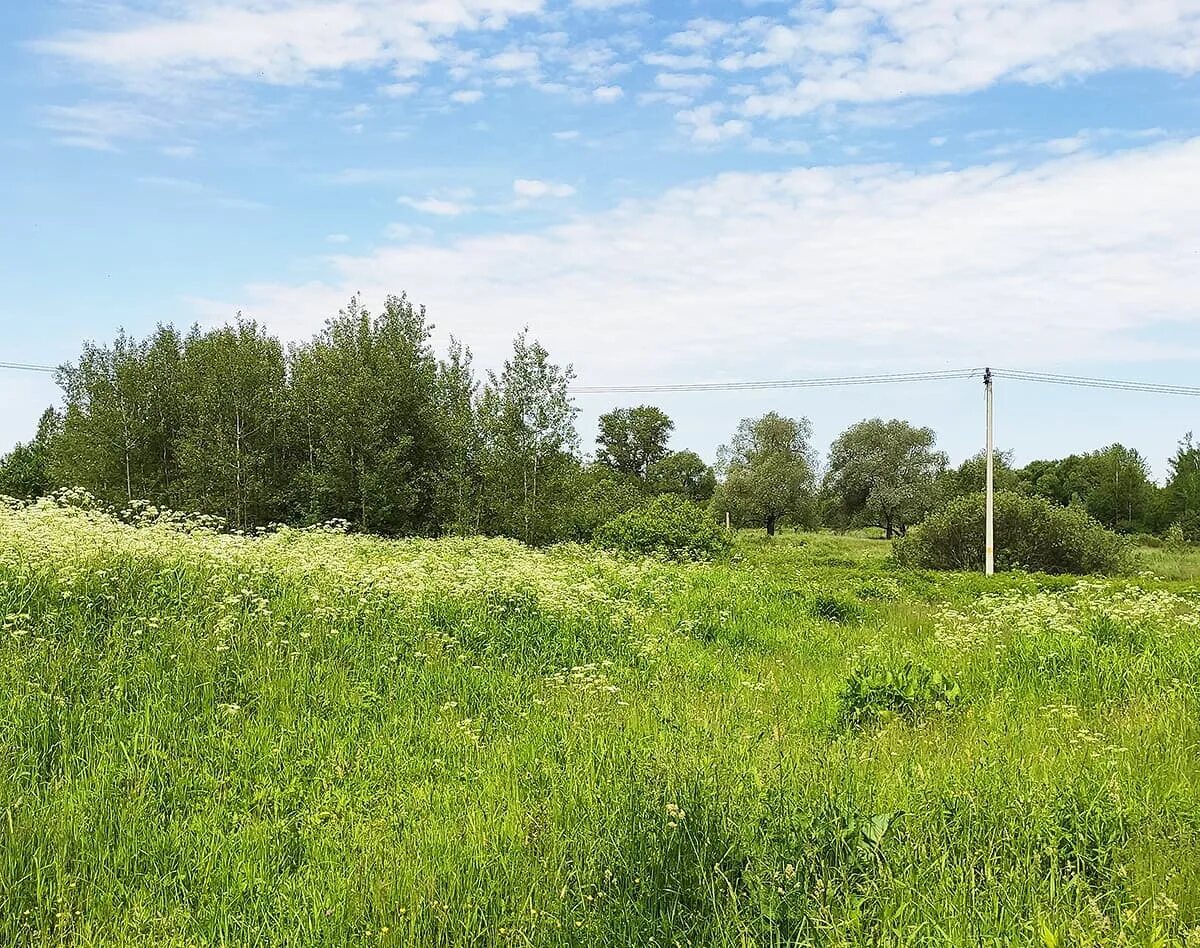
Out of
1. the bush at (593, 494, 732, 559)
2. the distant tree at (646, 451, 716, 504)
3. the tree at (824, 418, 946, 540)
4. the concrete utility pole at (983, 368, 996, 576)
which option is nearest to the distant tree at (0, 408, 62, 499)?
the bush at (593, 494, 732, 559)

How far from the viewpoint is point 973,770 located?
538 cm

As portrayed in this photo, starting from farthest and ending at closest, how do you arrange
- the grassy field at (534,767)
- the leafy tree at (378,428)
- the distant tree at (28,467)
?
the distant tree at (28,467), the leafy tree at (378,428), the grassy field at (534,767)

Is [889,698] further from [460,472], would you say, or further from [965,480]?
[965,480]

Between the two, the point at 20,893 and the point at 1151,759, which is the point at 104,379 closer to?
the point at 20,893

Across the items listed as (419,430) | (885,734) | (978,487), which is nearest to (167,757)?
(885,734)

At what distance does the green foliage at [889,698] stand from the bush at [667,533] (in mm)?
20088

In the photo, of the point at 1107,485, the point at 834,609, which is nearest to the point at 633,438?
the point at 1107,485

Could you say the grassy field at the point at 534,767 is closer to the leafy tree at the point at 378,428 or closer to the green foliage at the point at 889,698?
the green foliage at the point at 889,698

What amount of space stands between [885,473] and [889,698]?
7067 cm

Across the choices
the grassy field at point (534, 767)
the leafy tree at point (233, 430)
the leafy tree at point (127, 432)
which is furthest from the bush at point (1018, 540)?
the leafy tree at point (127, 432)

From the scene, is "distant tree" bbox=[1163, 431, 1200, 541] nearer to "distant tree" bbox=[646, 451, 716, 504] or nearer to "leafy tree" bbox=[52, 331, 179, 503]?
"distant tree" bbox=[646, 451, 716, 504]

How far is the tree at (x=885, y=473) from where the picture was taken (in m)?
72.5

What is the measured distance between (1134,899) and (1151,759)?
2514 millimetres

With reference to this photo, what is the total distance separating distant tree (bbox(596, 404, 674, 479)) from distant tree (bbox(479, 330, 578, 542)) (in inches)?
1798
